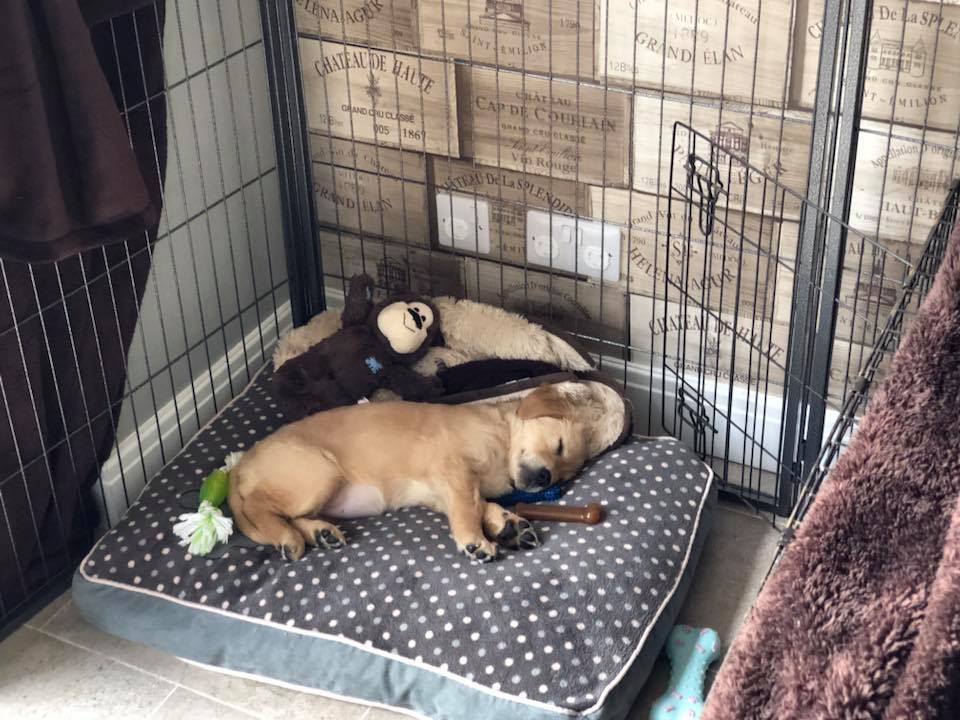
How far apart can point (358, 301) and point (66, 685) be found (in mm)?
957

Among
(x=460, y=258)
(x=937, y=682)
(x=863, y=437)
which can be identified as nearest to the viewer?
(x=937, y=682)

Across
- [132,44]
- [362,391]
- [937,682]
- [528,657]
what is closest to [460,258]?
[362,391]

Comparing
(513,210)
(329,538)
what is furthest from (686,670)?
(513,210)

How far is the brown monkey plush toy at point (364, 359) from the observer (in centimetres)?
264

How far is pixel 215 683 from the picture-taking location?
88.7 inches

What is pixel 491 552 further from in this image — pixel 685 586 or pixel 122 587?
pixel 122 587

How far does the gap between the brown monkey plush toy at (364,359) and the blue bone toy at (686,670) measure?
2.41 feet

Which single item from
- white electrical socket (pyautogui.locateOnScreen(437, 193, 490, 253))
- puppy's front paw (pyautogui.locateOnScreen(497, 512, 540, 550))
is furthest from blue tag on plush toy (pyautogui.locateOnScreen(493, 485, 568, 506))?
white electrical socket (pyautogui.locateOnScreen(437, 193, 490, 253))

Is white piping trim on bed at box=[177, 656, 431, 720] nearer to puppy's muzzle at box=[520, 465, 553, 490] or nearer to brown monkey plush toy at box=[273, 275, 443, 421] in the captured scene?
puppy's muzzle at box=[520, 465, 553, 490]

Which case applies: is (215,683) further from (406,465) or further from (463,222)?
(463,222)

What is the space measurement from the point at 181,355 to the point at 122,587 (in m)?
0.58

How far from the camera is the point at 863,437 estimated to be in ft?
4.23

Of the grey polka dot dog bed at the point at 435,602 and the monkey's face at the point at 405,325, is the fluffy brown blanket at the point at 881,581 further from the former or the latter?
the monkey's face at the point at 405,325

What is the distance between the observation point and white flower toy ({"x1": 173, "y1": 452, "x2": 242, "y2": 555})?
234cm
